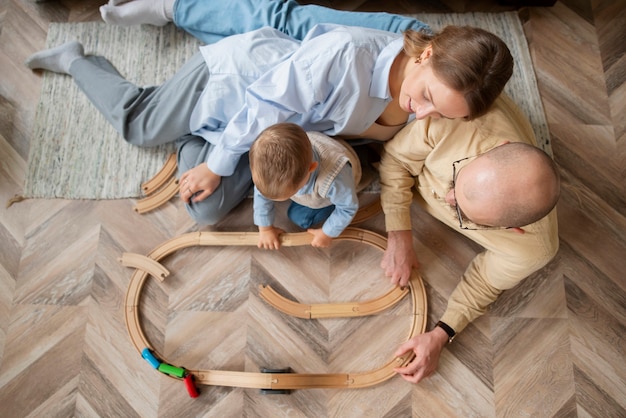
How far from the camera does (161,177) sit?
4.28ft

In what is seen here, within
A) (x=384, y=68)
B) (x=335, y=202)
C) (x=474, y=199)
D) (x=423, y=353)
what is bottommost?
(x=423, y=353)

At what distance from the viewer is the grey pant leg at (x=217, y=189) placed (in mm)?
1213

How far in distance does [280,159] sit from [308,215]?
0.37 metres

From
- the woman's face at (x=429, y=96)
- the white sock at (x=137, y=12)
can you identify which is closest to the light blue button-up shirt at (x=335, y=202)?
the woman's face at (x=429, y=96)

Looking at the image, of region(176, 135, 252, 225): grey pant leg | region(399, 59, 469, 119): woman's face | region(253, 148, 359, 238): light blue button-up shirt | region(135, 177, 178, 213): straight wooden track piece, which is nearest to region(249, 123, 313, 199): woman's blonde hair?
region(253, 148, 359, 238): light blue button-up shirt

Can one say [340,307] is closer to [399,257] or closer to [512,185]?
[399,257]

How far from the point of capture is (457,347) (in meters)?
1.21

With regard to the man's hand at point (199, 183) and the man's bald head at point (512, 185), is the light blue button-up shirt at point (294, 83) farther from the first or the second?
the man's bald head at point (512, 185)

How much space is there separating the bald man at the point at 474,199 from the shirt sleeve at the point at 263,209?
27 cm

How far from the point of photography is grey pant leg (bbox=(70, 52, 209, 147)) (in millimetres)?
1225

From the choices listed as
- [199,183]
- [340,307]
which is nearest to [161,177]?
[199,183]

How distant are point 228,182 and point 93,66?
1.70 ft

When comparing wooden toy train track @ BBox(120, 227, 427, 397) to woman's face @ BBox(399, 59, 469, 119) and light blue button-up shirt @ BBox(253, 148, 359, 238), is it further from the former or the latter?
woman's face @ BBox(399, 59, 469, 119)

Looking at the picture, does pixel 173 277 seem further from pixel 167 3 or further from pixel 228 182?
pixel 167 3
